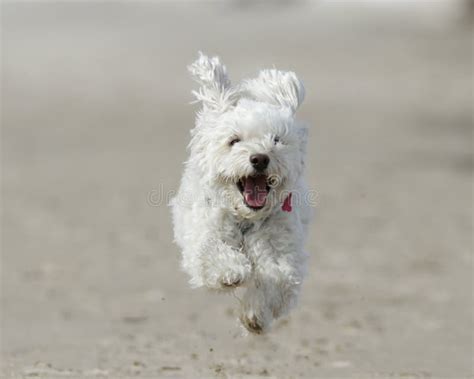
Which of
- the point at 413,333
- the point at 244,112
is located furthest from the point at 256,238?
the point at 413,333

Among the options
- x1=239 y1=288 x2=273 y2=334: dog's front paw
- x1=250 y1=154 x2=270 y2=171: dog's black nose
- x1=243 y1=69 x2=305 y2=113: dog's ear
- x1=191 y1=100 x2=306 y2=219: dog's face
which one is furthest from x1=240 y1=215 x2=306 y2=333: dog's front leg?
x1=243 y1=69 x2=305 y2=113: dog's ear

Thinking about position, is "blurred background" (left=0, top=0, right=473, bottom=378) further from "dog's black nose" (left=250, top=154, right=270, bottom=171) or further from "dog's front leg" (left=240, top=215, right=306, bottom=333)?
"dog's black nose" (left=250, top=154, right=270, bottom=171)

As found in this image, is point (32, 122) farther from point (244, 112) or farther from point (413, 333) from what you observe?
point (244, 112)

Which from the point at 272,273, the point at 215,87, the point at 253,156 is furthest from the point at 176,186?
the point at 253,156

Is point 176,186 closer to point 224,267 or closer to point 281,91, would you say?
point 281,91

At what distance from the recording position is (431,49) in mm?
30125

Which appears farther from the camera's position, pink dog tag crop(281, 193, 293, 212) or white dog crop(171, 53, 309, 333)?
pink dog tag crop(281, 193, 293, 212)

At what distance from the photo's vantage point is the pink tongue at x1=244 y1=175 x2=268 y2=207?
5.47 m

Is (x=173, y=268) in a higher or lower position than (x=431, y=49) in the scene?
lower

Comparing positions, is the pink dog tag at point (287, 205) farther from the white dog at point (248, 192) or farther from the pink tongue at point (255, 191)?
the pink tongue at point (255, 191)

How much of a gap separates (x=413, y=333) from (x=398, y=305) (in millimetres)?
1281

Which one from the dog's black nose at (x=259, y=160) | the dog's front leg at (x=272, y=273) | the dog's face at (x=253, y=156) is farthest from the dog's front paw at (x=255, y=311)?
the dog's black nose at (x=259, y=160)

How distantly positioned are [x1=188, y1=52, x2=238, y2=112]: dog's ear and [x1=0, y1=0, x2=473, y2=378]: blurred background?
7.47 feet

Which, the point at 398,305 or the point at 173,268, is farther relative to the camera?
the point at 173,268
